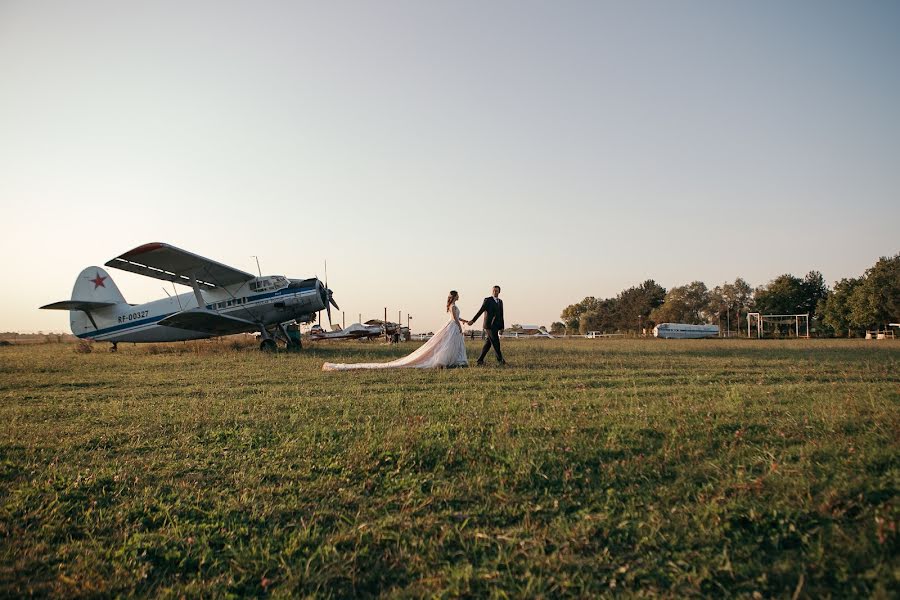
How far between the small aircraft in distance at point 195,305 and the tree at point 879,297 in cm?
6525

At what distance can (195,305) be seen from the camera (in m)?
24.6

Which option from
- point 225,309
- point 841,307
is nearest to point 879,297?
point 841,307

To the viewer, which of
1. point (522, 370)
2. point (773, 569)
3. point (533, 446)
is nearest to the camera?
point (773, 569)

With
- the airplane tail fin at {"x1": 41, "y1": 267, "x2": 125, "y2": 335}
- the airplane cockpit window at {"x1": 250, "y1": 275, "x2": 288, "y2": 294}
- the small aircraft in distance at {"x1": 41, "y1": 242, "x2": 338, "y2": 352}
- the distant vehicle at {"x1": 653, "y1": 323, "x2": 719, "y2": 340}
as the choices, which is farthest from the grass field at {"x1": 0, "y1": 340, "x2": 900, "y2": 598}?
the distant vehicle at {"x1": 653, "y1": 323, "x2": 719, "y2": 340}

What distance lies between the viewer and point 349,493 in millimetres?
4406

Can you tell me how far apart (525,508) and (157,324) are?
81.7ft

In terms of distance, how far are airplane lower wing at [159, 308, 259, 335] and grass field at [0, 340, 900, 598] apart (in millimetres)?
14332

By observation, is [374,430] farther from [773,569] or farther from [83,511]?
[773,569]

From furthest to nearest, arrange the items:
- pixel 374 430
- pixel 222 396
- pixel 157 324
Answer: pixel 157 324, pixel 222 396, pixel 374 430

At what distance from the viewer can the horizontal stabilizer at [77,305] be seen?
24844 millimetres

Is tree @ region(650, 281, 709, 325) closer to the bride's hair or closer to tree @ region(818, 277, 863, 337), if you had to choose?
tree @ region(818, 277, 863, 337)

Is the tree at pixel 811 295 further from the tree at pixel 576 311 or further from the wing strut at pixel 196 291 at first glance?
the wing strut at pixel 196 291

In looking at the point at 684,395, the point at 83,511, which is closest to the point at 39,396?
the point at 83,511

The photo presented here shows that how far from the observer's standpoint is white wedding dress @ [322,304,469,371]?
13.9m
